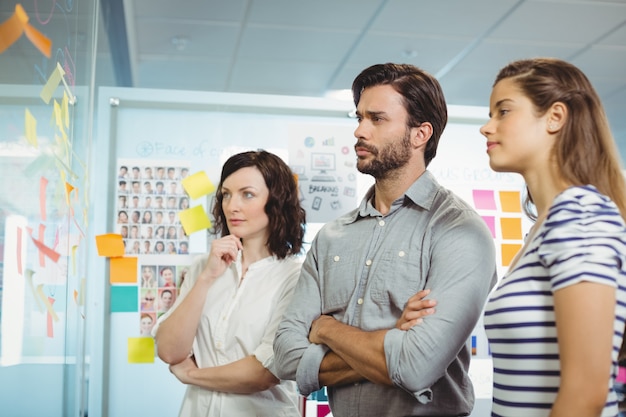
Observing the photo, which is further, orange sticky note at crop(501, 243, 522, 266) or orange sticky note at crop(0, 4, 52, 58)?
orange sticky note at crop(501, 243, 522, 266)

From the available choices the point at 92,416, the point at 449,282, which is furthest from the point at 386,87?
the point at 92,416

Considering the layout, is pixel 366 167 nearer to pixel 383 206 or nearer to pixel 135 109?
pixel 383 206

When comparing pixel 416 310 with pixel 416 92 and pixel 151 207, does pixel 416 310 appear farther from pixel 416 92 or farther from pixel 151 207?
pixel 151 207

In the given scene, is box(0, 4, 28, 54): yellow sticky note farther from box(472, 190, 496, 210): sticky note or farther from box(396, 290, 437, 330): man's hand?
→ box(472, 190, 496, 210): sticky note

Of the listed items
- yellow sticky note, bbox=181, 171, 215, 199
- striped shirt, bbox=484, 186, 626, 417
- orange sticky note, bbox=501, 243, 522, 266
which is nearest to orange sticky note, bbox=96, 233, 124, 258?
yellow sticky note, bbox=181, 171, 215, 199

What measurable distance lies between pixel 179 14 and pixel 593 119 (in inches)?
130

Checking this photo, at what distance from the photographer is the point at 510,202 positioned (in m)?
2.93

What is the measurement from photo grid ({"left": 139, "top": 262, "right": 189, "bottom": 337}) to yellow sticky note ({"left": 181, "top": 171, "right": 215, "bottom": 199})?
0.29 meters

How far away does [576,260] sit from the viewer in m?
1.13

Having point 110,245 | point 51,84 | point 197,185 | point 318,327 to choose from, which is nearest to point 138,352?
point 110,245

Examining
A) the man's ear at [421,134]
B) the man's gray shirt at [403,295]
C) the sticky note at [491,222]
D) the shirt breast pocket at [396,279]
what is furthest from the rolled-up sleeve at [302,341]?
the sticky note at [491,222]

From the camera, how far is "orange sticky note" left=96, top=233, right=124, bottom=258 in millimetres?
2570

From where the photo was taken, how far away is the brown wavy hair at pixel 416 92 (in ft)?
6.06

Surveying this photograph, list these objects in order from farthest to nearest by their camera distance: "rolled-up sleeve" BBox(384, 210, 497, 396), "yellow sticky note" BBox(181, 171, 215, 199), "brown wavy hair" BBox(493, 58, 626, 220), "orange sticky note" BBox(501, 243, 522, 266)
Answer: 1. "orange sticky note" BBox(501, 243, 522, 266)
2. "yellow sticky note" BBox(181, 171, 215, 199)
3. "rolled-up sleeve" BBox(384, 210, 497, 396)
4. "brown wavy hair" BBox(493, 58, 626, 220)
